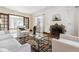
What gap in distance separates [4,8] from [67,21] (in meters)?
Result: 1.28

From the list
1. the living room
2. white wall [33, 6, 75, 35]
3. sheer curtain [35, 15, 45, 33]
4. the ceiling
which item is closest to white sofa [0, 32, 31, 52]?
the living room

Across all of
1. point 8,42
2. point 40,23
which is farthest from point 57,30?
point 8,42

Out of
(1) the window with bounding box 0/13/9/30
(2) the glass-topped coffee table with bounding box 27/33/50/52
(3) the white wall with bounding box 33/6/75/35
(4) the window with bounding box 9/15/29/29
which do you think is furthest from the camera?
(2) the glass-topped coffee table with bounding box 27/33/50/52

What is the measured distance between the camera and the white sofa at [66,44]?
1661mm

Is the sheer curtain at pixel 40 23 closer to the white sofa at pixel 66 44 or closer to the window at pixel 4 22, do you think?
the white sofa at pixel 66 44

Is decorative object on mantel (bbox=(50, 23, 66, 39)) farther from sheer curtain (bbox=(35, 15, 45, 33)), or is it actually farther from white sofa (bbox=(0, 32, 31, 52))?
white sofa (bbox=(0, 32, 31, 52))

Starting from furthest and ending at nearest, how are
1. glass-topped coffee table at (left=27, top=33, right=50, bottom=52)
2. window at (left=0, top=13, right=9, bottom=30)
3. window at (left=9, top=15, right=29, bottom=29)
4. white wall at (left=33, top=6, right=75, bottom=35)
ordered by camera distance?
glass-topped coffee table at (left=27, top=33, right=50, bottom=52), white wall at (left=33, top=6, right=75, bottom=35), window at (left=9, top=15, right=29, bottom=29), window at (left=0, top=13, right=9, bottom=30)

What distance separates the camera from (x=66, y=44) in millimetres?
1799

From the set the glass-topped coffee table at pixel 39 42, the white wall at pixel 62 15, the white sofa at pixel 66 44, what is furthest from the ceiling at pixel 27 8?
the white sofa at pixel 66 44

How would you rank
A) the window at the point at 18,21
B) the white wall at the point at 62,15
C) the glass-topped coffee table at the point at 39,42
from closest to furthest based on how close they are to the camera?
the window at the point at 18,21 → the white wall at the point at 62,15 → the glass-topped coffee table at the point at 39,42

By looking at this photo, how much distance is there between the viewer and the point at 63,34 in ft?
6.64

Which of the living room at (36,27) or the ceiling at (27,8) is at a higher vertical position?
the ceiling at (27,8)

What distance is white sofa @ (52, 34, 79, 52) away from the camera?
1.66 m
